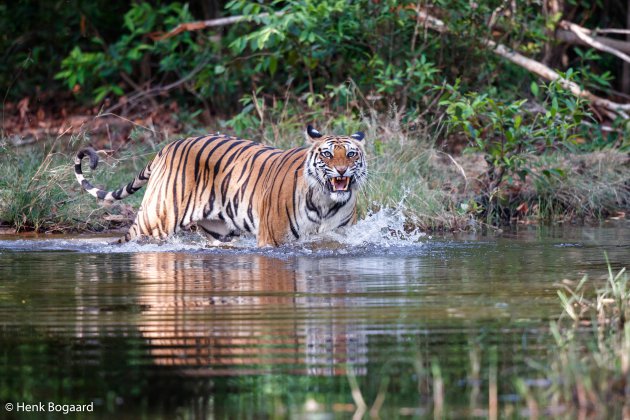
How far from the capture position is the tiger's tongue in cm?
827

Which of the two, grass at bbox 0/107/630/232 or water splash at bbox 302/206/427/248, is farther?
grass at bbox 0/107/630/232

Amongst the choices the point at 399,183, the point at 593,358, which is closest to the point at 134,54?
the point at 399,183

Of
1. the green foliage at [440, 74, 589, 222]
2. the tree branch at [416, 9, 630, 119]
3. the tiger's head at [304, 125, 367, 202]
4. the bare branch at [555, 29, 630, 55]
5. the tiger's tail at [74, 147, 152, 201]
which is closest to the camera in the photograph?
the tiger's head at [304, 125, 367, 202]

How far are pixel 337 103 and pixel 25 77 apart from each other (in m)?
7.19

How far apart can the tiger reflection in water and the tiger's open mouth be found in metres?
0.93

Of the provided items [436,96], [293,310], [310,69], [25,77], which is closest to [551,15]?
[436,96]

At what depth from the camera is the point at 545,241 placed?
9.16 metres

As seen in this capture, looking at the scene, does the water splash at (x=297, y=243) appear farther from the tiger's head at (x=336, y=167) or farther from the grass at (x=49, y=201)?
the grass at (x=49, y=201)

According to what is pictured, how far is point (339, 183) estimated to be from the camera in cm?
831

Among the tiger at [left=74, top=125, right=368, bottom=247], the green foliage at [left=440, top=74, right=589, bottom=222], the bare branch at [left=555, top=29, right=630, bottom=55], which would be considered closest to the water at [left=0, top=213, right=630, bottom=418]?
the tiger at [left=74, top=125, right=368, bottom=247]

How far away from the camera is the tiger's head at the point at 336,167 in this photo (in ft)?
27.1

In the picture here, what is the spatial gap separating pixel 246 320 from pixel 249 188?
12.8 feet

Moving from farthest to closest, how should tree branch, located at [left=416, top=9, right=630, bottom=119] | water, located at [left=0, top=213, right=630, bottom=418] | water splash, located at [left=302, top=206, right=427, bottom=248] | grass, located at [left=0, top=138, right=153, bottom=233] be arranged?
tree branch, located at [left=416, top=9, right=630, bottom=119] < grass, located at [left=0, top=138, right=153, bottom=233] < water splash, located at [left=302, top=206, right=427, bottom=248] < water, located at [left=0, top=213, right=630, bottom=418]

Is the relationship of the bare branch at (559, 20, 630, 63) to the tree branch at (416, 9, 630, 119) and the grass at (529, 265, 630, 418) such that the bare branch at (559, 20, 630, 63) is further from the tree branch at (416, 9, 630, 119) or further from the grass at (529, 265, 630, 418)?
the grass at (529, 265, 630, 418)
